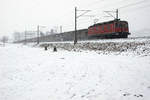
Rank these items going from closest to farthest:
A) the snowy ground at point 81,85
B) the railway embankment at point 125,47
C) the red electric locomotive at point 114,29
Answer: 1. the snowy ground at point 81,85
2. the railway embankment at point 125,47
3. the red electric locomotive at point 114,29

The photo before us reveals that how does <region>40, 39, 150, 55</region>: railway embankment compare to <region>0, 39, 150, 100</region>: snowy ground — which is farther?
<region>40, 39, 150, 55</region>: railway embankment

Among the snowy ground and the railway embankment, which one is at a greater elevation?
the railway embankment

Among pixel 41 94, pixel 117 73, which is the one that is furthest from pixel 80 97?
pixel 117 73

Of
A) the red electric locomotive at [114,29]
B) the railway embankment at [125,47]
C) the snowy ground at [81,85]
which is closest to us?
the snowy ground at [81,85]

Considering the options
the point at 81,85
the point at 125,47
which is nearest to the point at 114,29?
the point at 125,47

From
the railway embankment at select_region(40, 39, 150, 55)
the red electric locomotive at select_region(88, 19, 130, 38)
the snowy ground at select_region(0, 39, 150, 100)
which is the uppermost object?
the red electric locomotive at select_region(88, 19, 130, 38)

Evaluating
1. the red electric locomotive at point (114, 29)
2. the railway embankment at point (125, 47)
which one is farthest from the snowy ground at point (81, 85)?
the red electric locomotive at point (114, 29)

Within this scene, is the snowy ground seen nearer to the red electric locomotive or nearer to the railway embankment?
the railway embankment

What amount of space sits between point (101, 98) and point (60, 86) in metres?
2.16

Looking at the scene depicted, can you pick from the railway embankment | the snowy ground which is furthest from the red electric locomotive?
the snowy ground

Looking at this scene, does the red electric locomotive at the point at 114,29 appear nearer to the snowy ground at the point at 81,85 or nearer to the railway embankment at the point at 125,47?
the railway embankment at the point at 125,47

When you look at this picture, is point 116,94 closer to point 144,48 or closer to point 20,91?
point 20,91

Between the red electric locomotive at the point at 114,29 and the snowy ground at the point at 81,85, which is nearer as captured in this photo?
the snowy ground at the point at 81,85

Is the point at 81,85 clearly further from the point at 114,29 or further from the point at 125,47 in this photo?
the point at 114,29
